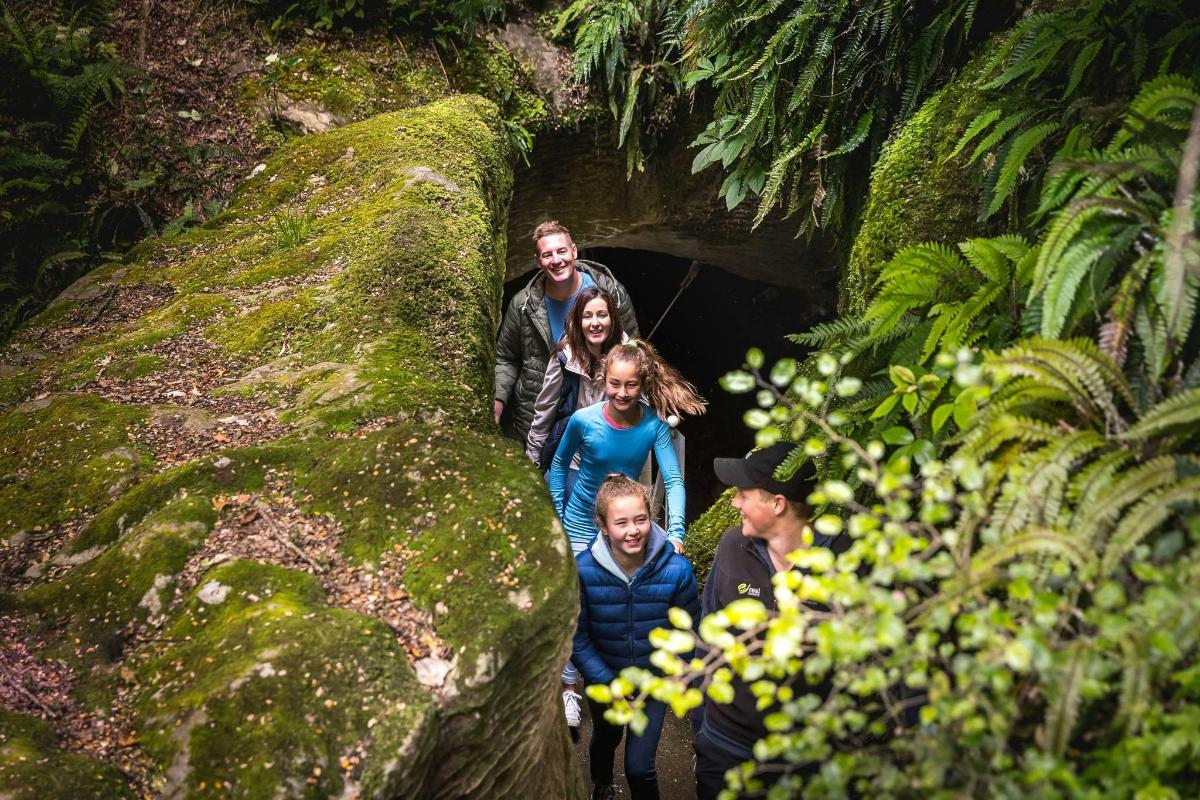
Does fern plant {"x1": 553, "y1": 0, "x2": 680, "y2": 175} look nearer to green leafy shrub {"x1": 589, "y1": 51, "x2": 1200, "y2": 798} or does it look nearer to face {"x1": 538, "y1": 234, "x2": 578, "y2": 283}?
face {"x1": 538, "y1": 234, "x2": 578, "y2": 283}

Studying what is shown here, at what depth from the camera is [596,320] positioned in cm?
492

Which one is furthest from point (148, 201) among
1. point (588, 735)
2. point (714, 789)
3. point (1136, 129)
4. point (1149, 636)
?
point (1149, 636)

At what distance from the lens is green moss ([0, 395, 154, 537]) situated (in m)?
3.57

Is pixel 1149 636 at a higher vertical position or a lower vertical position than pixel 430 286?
higher

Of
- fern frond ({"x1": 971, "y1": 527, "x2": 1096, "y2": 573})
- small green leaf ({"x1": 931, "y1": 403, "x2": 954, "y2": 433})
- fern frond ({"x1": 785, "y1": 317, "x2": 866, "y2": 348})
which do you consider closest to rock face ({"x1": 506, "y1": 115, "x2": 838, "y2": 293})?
fern frond ({"x1": 785, "y1": 317, "x2": 866, "y2": 348})

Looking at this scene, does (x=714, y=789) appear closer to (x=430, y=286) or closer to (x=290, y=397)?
(x=290, y=397)

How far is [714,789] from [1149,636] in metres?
2.48

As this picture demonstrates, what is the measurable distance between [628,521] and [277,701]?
190 cm

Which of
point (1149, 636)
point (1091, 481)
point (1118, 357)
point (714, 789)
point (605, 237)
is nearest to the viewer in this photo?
point (1149, 636)

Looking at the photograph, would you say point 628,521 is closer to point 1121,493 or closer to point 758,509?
point 758,509

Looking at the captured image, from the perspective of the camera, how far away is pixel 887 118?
5.03 meters

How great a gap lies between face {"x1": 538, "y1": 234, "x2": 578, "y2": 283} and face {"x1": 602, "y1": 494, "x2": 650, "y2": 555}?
201 cm

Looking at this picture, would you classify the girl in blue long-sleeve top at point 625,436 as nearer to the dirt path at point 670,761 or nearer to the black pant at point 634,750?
the black pant at point 634,750

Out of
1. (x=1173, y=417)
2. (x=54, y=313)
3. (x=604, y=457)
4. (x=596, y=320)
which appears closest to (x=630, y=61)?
(x=596, y=320)
